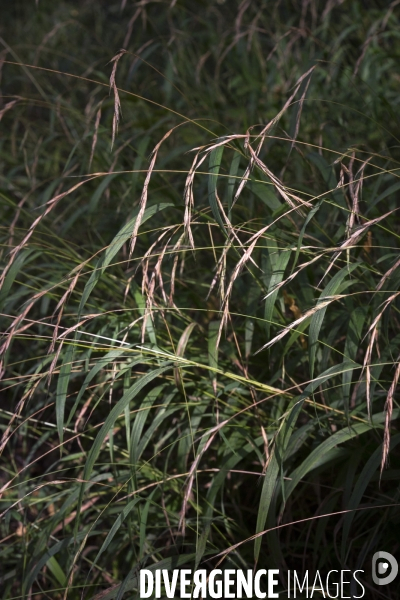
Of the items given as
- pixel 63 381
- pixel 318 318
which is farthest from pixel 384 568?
pixel 63 381

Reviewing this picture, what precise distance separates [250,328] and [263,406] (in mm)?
181

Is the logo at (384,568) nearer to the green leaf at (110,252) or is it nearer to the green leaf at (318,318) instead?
the green leaf at (318,318)

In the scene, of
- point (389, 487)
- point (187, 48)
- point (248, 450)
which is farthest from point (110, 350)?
point (187, 48)

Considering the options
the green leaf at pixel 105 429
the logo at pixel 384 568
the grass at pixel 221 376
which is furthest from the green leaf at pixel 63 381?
the logo at pixel 384 568

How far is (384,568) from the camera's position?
4.45ft

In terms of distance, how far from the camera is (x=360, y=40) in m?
2.81

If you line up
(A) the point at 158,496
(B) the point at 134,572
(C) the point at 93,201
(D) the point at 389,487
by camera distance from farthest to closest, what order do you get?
(C) the point at 93,201 < (A) the point at 158,496 < (D) the point at 389,487 < (B) the point at 134,572

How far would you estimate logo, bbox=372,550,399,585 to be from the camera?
1.34 metres

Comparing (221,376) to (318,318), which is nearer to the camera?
(318,318)

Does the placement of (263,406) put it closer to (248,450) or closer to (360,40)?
(248,450)

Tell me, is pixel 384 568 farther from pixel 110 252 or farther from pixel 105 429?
pixel 110 252

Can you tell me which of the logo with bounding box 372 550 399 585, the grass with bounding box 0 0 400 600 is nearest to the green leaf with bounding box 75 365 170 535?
the grass with bounding box 0 0 400 600

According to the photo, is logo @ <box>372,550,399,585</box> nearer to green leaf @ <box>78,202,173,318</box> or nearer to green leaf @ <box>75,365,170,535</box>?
green leaf @ <box>75,365,170,535</box>

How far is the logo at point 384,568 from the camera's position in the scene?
1.34 m
